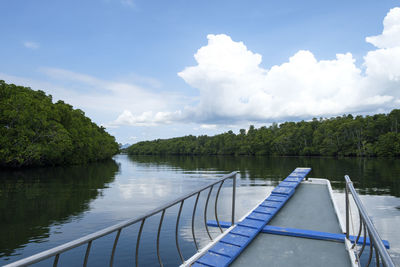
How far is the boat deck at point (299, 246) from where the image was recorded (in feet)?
11.8

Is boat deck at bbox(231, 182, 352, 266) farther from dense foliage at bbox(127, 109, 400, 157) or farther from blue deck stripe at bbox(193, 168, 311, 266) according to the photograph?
dense foliage at bbox(127, 109, 400, 157)

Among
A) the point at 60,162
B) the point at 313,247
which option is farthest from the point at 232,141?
the point at 313,247

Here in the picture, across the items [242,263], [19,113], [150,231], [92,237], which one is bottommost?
[150,231]

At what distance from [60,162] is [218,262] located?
45401 millimetres

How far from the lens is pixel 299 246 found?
408 cm

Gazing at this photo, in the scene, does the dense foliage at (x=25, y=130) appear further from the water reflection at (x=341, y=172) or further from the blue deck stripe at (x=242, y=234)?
the blue deck stripe at (x=242, y=234)

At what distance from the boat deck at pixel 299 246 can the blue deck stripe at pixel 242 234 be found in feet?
0.35

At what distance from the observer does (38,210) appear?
1169cm

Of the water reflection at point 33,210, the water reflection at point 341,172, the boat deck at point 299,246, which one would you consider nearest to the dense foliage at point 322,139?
the water reflection at point 341,172

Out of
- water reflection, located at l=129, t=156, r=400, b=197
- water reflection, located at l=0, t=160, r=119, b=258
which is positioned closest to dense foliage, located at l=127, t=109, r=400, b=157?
water reflection, located at l=129, t=156, r=400, b=197

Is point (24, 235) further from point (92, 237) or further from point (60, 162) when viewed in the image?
point (60, 162)

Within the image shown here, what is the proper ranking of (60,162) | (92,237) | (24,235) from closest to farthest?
(92,237), (24,235), (60,162)

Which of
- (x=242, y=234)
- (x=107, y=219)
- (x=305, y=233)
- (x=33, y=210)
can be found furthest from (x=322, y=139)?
(x=242, y=234)

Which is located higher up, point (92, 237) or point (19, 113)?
point (19, 113)
